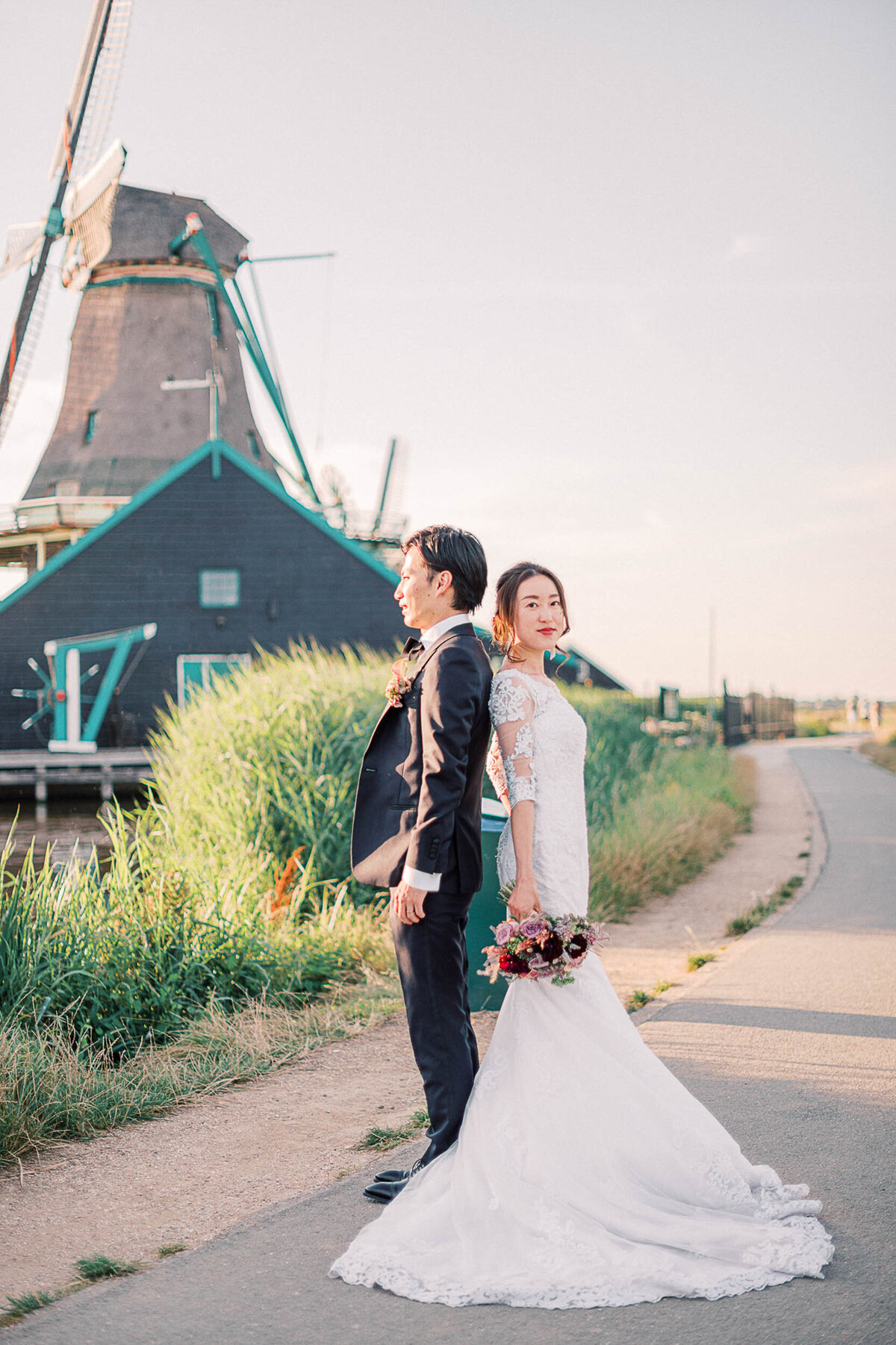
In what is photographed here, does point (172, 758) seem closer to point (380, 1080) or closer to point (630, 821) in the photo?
point (630, 821)

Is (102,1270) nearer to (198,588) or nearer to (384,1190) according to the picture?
(384,1190)

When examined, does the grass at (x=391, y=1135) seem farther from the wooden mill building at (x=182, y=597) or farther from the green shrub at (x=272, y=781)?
the wooden mill building at (x=182, y=597)

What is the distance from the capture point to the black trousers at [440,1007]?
3344 millimetres

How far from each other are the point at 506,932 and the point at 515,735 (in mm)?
596

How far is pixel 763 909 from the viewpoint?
8.77 metres

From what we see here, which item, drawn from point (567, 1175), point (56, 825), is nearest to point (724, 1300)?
point (567, 1175)

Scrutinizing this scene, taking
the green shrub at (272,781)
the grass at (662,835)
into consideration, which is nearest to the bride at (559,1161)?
the green shrub at (272,781)

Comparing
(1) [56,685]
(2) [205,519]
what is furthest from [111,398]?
(1) [56,685]

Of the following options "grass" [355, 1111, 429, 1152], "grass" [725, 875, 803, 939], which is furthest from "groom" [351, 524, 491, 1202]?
"grass" [725, 875, 803, 939]

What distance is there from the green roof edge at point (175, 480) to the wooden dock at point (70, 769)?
3.42 m

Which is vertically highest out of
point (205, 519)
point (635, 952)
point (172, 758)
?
point (205, 519)

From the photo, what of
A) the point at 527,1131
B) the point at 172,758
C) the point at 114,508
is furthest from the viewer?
the point at 114,508

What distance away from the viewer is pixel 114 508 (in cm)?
2891

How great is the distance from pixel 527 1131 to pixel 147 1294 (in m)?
1.09
